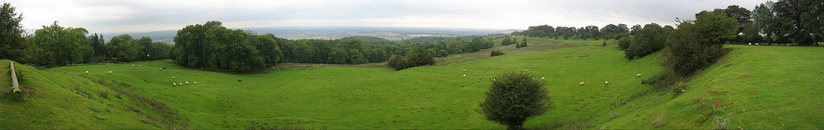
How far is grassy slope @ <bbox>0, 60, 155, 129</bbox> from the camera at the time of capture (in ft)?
57.9

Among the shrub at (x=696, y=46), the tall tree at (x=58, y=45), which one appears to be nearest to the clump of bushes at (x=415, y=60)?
the shrub at (x=696, y=46)

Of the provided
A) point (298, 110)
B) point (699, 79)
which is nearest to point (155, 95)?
point (298, 110)

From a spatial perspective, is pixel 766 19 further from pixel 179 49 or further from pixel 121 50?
pixel 121 50

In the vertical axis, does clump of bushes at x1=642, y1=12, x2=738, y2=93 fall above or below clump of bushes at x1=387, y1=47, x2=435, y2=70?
above

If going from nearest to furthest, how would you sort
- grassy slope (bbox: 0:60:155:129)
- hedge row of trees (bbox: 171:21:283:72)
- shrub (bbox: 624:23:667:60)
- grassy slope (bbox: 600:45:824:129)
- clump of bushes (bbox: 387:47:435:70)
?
grassy slope (bbox: 0:60:155:129)
grassy slope (bbox: 600:45:824:129)
shrub (bbox: 624:23:667:60)
hedge row of trees (bbox: 171:21:283:72)
clump of bushes (bbox: 387:47:435:70)

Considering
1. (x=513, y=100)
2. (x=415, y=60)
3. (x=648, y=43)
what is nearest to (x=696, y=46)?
(x=513, y=100)

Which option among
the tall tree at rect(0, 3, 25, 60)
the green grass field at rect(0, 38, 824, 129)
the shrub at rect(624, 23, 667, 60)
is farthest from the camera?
the shrub at rect(624, 23, 667, 60)

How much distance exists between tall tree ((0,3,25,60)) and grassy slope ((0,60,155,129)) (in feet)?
45.6

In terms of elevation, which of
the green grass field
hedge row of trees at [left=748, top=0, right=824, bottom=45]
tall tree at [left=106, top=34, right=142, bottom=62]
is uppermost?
hedge row of trees at [left=748, top=0, right=824, bottom=45]

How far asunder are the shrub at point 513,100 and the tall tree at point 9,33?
4453 cm

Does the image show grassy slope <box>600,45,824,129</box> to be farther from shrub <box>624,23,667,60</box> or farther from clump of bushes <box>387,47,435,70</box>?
clump of bushes <box>387,47,435,70</box>

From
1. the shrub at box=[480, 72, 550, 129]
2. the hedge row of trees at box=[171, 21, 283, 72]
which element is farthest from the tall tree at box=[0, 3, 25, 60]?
the shrub at box=[480, 72, 550, 129]

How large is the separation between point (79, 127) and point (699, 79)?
42.2 m

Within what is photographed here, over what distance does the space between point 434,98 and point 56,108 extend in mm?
35307
